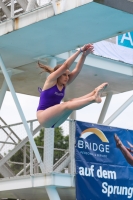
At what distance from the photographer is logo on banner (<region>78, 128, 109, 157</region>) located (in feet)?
63.2

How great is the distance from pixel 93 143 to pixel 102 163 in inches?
27.9

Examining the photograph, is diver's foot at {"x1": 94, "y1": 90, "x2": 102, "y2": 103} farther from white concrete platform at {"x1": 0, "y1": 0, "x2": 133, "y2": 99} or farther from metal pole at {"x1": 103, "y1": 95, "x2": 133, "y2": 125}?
metal pole at {"x1": 103, "y1": 95, "x2": 133, "y2": 125}

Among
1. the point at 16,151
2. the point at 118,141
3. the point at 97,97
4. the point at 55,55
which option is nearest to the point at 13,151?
the point at 16,151

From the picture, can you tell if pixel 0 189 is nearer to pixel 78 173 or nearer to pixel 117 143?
pixel 78 173

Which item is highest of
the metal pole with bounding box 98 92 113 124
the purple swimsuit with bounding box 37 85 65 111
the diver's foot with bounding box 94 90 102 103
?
the metal pole with bounding box 98 92 113 124

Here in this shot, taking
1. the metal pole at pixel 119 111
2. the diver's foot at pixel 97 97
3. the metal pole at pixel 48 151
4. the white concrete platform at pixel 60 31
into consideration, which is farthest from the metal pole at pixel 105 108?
the diver's foot at pixel 97 97

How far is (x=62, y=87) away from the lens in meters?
11.1

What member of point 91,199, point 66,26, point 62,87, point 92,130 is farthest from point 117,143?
point 62,87

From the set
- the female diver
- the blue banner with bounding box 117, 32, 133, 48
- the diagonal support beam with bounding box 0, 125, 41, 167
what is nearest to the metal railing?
the diagonal support beam with bounding box 0, 125, 41, 167

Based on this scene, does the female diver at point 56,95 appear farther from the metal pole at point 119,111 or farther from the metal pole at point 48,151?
the metal pole at point 119,111

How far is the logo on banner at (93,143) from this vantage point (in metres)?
19.2

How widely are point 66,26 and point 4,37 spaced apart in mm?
2179

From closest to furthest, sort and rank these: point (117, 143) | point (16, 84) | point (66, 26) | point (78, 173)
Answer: point (66, 26)
point (78, 173)
point (117, 143)
point (16, 84)

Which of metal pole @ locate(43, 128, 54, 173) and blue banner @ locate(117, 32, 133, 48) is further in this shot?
blue banner @ locate(117, 32, 133, 48)
